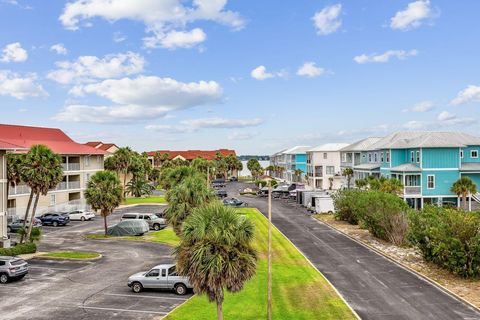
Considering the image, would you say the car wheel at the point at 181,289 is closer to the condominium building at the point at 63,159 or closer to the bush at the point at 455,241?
the bush at the point at 455,241

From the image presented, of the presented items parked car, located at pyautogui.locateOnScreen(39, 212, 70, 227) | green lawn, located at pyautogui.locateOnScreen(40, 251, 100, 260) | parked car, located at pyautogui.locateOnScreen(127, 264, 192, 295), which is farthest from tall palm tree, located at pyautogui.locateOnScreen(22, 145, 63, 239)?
parked car, located at pyautogui.locateOnScreen(127, 264, 192, 295)

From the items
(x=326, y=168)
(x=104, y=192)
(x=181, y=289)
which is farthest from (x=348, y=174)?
(x=181, y=289)

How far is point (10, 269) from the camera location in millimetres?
27969

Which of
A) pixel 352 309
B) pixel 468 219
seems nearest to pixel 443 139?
pixel 468 219

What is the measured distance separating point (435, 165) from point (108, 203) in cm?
4323

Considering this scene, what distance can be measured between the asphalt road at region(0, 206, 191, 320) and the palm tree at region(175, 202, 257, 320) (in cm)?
622

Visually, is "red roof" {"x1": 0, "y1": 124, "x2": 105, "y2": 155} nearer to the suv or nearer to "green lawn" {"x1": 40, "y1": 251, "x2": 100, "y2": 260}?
the suv

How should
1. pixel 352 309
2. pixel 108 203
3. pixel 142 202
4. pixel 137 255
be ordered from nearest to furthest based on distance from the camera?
pixel 352 309
pixel 137 255
pixel 108 203
pixel 142 202

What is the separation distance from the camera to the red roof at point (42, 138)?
6202 centimetres

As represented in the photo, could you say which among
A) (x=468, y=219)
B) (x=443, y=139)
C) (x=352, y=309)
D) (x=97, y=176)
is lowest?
(x=352, y=309)

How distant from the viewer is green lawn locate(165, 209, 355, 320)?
2147 cm

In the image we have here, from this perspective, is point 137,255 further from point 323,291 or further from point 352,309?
point 352,309

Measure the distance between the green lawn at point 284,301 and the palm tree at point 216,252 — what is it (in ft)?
16.6

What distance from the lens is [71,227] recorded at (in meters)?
53.7
